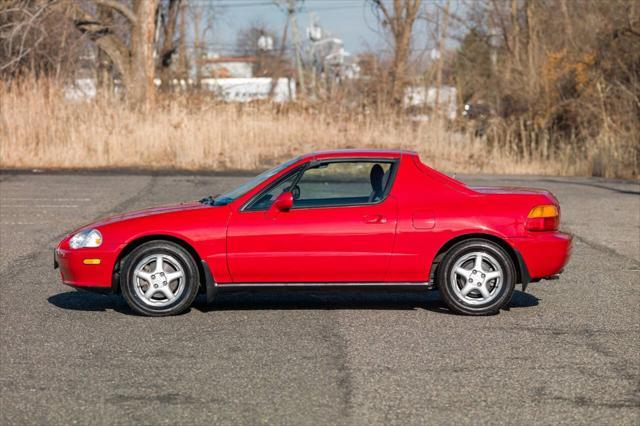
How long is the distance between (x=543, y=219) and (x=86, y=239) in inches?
147

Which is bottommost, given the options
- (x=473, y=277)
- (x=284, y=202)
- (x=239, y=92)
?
(x=473, y=277)

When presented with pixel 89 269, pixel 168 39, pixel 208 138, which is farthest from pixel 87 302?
pixel 168 39

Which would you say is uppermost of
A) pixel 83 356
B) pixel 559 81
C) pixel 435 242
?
pixel 559 81

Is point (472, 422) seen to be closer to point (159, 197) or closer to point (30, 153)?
point (159, 197)

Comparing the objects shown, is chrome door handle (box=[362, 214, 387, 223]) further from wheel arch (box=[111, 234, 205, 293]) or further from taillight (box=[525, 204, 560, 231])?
wheel arch (box=[111, 234, 205, 293])

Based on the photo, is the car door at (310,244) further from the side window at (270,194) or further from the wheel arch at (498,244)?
the wheel arch at (498,244)

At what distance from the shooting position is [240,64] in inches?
3748

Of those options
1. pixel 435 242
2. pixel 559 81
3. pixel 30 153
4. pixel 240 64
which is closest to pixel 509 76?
pixel 559 81

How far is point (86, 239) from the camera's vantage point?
804 centimetres

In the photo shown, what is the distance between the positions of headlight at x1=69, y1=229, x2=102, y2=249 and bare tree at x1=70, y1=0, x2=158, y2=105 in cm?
2319

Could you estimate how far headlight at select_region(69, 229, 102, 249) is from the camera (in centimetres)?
798

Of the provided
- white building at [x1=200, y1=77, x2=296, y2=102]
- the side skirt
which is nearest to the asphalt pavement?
the side skirt

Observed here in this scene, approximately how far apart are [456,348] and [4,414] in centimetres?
308

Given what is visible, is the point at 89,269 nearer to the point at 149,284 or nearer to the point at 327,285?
the point at 149,284
